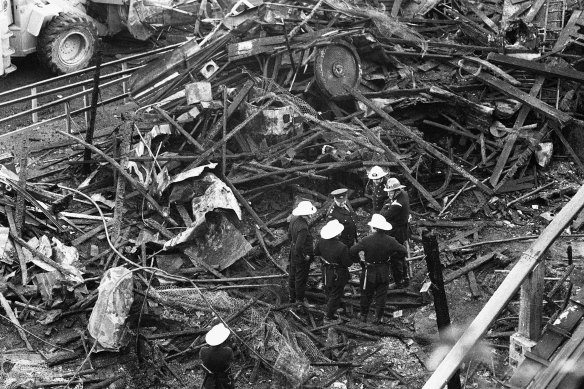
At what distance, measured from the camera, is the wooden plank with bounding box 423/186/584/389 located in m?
5.37

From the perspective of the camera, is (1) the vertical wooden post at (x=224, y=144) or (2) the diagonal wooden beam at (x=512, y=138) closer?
(1) the vertical wooden post at (x=224, y=144)

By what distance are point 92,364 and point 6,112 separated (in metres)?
9.83

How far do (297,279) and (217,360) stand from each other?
9.53 ft

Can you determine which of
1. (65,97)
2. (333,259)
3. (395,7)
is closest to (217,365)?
(333,259)

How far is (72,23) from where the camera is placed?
20719 mm

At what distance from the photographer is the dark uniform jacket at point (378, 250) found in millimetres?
11703

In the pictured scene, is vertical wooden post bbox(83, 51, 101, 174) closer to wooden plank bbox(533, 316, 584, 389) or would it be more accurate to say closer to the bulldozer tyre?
the bulldozer tyre

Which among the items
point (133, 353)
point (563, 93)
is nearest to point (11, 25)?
point (133, 353)

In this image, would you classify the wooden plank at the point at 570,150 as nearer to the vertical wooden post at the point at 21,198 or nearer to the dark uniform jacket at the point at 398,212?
the dark uniform jacket at the point at 398,212

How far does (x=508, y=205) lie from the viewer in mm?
15125

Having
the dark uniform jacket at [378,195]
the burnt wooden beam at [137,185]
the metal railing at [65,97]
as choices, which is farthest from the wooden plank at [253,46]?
the dark uniform jacket at [378,195]

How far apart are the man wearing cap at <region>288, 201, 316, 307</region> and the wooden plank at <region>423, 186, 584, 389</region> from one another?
594cm

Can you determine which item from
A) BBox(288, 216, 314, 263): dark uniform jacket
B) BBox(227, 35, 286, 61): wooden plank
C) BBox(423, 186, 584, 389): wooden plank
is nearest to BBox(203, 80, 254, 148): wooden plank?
BBox(227, 35, 286, 61): wooden plank

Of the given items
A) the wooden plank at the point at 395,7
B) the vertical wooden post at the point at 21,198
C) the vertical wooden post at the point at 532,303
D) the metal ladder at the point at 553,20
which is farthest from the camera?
the wooden plank at the point at 395,7
